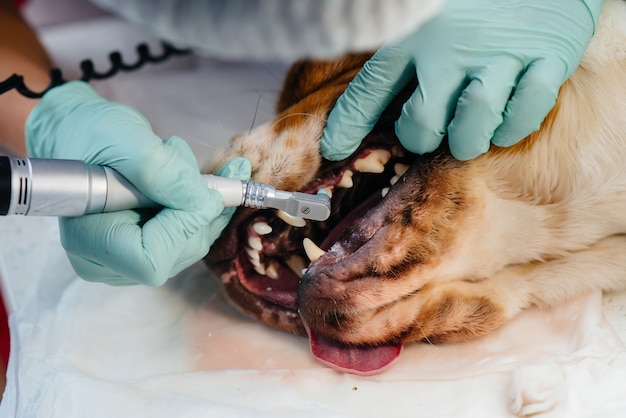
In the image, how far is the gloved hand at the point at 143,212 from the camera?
96 cm

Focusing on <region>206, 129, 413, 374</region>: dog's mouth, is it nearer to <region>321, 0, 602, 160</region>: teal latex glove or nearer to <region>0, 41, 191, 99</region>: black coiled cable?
<region>321, 0, 602, 160</region>: teal latex glove

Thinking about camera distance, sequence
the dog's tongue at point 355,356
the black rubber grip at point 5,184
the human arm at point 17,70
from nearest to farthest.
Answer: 1. the black rubber grip at point 5,184
2. the dog's tongue at point 355,356
3. the human arm at point 17,70

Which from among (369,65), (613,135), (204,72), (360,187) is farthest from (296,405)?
(204,72)

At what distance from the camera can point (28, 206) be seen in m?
0.88

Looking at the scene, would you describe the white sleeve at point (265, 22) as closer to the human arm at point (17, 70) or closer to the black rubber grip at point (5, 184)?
the black rubber grip at point (5, 184)

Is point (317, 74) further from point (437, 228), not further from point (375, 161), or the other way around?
point (437, 228)

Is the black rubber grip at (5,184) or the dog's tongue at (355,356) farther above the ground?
the black rubber grip at (5,184)

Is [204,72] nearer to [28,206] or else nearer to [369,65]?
[369,65]

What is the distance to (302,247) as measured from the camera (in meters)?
1.26

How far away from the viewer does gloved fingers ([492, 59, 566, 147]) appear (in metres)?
0.96

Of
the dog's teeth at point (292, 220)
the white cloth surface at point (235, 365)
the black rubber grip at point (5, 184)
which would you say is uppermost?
the black rubber grip at point (5, 184)

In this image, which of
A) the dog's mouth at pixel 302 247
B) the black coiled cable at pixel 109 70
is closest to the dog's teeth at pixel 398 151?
the dog's mouth at pixel 302 247

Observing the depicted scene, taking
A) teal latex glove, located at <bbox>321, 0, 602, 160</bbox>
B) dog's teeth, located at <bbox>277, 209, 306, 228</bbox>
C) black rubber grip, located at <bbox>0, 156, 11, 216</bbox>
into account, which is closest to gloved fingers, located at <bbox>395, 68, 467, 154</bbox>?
teal latex glove, located at <bbox>321, 0, 602, 160</bbox>

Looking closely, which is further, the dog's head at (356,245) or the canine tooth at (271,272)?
the canine tooth at (271,272)
